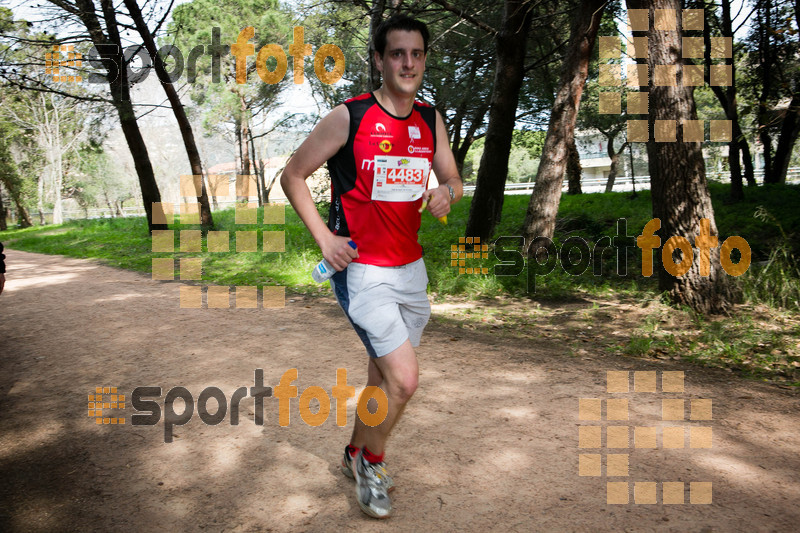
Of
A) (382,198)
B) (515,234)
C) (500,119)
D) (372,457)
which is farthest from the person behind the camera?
(515,234)

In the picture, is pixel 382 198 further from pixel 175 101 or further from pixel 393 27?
pixel 175 101

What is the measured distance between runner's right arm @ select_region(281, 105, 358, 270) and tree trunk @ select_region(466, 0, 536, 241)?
29.0ft

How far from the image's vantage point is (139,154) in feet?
54.7

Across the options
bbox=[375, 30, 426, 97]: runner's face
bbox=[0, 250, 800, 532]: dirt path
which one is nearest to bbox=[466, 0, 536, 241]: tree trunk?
bbox=[0, 250, 800, 532]: dirt path

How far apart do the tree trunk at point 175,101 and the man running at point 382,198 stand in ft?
46.2

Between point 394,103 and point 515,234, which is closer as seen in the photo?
point 394,103

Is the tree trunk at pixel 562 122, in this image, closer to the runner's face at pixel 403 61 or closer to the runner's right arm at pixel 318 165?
the runner's face at pixel 403 61

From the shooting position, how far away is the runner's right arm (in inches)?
105

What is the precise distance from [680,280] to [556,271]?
2.59 m

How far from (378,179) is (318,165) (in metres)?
0.29

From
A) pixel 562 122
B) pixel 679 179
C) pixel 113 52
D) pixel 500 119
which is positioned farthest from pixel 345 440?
pixel 113 52

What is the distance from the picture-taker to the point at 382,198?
2840 mm

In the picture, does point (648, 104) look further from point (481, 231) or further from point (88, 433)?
point (88, 433)

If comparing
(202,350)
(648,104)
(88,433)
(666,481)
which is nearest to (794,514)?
(666,481)
